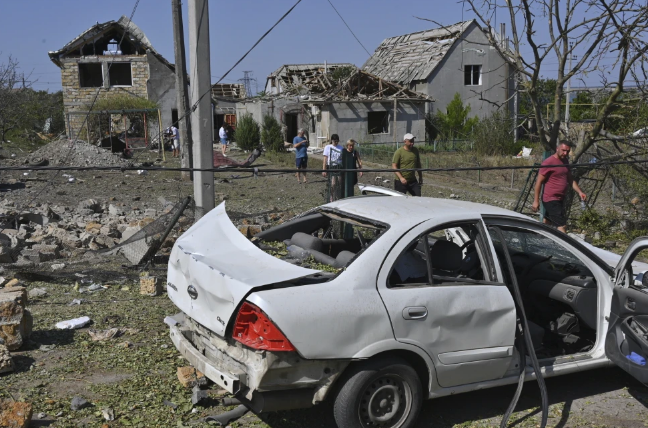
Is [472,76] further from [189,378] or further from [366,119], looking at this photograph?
[189,378]

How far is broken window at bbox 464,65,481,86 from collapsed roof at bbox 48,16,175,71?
58.0 feet

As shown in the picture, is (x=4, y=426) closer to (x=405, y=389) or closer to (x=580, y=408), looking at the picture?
(x=405, y=389)

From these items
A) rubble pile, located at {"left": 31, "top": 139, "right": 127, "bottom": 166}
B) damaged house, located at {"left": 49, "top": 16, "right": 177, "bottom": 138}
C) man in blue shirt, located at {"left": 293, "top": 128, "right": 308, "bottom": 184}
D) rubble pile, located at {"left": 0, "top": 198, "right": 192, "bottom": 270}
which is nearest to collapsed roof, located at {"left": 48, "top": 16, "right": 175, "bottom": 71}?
damaged house, located at {"left": 49, "top": 16, "right": 177, "bottom": 138}

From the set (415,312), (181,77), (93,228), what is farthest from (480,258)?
(181,77)

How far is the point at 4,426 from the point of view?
12.9ft

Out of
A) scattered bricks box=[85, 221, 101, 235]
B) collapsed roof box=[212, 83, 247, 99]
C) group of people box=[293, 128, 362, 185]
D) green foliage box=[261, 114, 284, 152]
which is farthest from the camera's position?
collapsed roof box=[212, 83, 247, 99]

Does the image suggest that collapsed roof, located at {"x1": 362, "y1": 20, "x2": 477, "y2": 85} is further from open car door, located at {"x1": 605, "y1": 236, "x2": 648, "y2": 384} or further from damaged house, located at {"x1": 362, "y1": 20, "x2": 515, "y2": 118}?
open car door, located at {"x1": 605, "y1": 236, "x2": 648, "y2": 384}

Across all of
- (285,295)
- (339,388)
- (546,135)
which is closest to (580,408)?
(339,388)

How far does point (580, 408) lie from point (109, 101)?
3394 centimetres

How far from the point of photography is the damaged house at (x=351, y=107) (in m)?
33.8

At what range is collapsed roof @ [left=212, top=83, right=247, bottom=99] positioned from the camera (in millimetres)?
44547

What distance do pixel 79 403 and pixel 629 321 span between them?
3775 millimetres

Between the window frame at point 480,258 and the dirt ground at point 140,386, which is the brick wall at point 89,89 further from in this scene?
the window frame at point 480,258

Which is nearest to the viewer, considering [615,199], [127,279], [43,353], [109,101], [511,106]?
[43,353]
